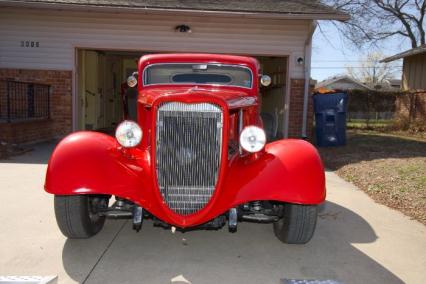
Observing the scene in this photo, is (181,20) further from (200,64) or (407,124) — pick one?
(407,124)

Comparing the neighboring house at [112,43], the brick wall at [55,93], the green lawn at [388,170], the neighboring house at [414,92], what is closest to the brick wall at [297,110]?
the neighboring house at [112,43]

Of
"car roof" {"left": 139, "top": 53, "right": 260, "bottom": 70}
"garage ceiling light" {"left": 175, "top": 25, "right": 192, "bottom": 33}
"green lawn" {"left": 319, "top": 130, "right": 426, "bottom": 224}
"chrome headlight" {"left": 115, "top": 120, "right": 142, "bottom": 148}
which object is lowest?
"green lawn" {"left": 319, "top": 130, "right": 426, "bottom": 224}

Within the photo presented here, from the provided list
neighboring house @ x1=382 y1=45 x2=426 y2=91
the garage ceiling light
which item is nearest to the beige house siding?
neighboring house @ x1=382 y1=45 x2=426 y2=91

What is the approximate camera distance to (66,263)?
12.0 ft

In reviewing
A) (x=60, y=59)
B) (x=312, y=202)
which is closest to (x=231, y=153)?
(x=312, y=202)

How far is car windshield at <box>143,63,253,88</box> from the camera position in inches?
196

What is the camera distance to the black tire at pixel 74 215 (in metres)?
3.89

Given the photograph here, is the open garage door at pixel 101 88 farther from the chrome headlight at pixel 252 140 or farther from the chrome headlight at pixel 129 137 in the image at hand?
the chrome headlight at pixel 252 140

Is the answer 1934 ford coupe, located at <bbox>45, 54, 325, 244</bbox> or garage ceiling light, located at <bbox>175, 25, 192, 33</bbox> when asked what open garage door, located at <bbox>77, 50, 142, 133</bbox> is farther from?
1934 ford coupe, located at <bbox>45, 54, 325, 244</bbox>

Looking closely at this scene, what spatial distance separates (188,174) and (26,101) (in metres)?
8.87

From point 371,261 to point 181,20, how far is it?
884 centimetres

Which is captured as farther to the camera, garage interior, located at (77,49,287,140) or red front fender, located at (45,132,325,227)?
garage interior, located at (77,49,287,140)

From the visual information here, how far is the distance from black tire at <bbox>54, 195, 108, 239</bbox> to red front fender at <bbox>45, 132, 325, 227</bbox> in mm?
230

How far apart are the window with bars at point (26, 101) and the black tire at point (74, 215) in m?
7.79
